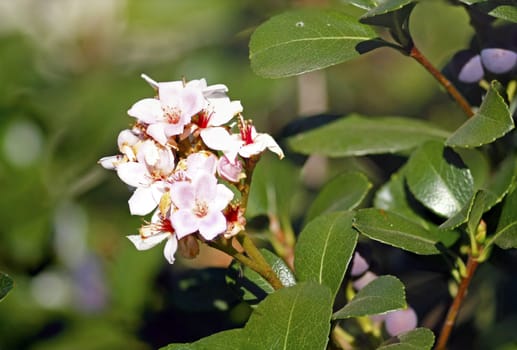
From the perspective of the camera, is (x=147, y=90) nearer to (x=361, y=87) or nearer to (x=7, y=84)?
(x=7, y=84)

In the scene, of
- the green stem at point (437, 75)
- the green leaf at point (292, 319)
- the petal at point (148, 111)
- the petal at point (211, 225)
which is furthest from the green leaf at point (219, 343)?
the green stem at point (437, 75)

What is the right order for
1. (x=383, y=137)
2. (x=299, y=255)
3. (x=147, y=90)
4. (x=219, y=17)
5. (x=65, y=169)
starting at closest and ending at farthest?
1. (x=299, y=255)
2. (x=383, y=137)
3. (x=65, y=169)
4. (x=147, y=90)
5. (x=219, y=17)

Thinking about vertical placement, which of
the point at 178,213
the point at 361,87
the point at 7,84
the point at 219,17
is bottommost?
the point at 361,87

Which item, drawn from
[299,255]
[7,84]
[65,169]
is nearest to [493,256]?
[299,255]

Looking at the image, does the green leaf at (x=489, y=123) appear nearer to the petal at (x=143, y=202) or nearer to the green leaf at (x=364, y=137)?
the green leaf at (x=364, y=137)

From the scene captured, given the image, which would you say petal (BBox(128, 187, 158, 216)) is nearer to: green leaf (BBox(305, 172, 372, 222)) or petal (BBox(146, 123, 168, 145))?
petal (BBox(146, 123, 168, 145))

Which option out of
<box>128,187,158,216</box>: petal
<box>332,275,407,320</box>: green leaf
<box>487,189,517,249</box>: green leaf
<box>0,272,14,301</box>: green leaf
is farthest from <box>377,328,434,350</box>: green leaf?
<box>0,272,14,301</box>: green leaf
